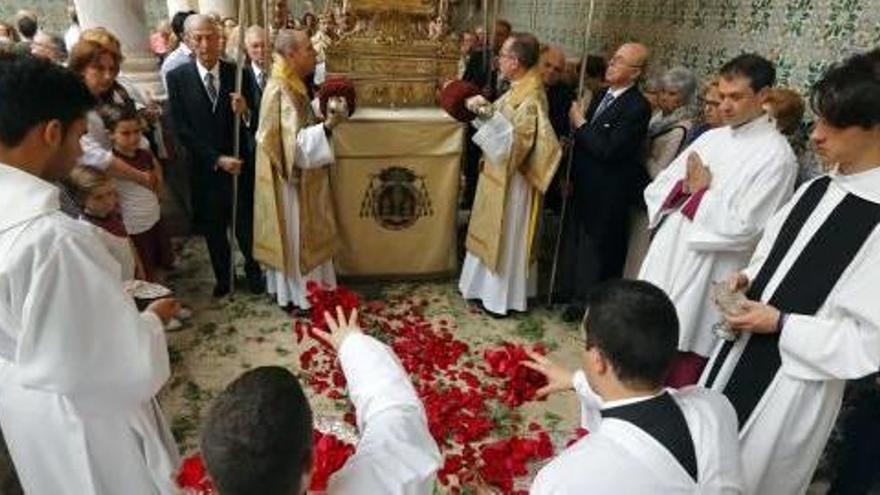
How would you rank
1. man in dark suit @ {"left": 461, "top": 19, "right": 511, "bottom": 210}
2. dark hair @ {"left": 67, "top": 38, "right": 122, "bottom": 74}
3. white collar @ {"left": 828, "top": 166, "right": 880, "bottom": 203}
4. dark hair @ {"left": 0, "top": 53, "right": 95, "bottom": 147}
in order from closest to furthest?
1. dark hair @ {"left": 0, "top": 53, "right": 95, "bottom": 147}
2. white collar @ {"left": 828, "top": 166, "right": 880, "bottom": 203}
3. dark hair @ {"left": 67, "top": 38, "right": 122, "bottom": 74}
4. man in dark suit @ {"left": 461, "top": 19, "right": 511, "bottom": 210}

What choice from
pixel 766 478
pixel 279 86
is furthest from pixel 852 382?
pixel 279 86

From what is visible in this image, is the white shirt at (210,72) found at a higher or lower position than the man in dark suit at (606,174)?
higher

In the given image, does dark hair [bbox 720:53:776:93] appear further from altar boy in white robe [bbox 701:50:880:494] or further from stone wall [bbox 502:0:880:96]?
stone wall [bbox 502:0:880:96]

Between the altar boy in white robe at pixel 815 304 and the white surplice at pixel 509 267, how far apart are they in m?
2.16

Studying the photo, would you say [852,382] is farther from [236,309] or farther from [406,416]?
[236,309]

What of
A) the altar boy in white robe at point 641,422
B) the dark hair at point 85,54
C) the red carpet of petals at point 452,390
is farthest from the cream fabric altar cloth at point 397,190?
the altar boy in white robe at point 641,422

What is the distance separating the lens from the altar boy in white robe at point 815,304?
190 centimetres

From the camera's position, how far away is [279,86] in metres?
3.99

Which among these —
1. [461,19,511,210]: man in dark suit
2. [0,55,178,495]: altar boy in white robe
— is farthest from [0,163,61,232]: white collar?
[461,19,511,210]: man in dark suit

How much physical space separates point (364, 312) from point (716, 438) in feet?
11.0

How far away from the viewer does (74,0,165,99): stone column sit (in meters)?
4.96

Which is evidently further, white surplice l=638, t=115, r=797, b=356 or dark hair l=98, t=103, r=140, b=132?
dark hair l=98, t=103, r=140, b=132

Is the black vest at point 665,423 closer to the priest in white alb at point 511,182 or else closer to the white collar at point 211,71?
the priest in white alb at point 511,182

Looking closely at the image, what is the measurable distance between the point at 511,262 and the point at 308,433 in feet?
11.6
